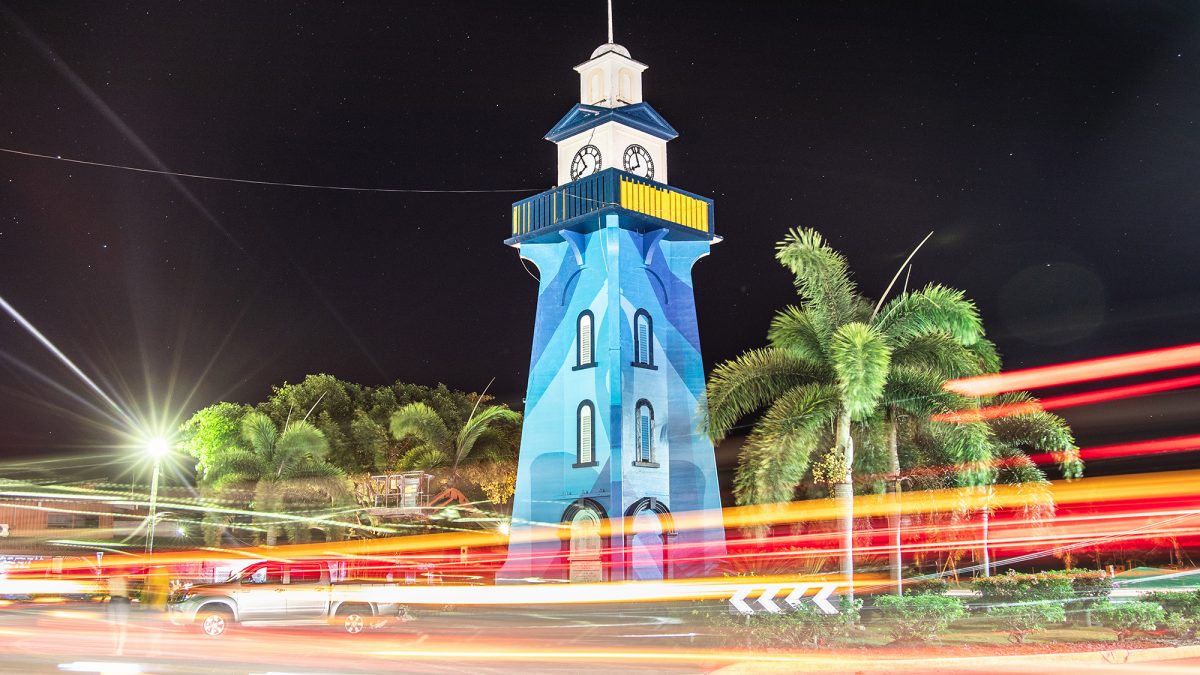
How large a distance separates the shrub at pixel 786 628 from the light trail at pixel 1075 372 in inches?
239

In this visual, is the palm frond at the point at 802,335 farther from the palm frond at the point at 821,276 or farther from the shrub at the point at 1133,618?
the shrub at the point at 1133,618

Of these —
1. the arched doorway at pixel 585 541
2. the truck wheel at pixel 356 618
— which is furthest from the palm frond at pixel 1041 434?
the truck wheel at pixel 356 618

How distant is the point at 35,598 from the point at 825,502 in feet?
93.8

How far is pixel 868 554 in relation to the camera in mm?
35625

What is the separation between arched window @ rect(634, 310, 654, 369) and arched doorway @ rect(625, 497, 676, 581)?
417cm

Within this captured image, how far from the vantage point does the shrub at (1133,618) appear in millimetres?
18672

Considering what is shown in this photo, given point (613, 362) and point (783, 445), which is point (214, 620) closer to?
point (783, 445)

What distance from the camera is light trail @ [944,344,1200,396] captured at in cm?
1800

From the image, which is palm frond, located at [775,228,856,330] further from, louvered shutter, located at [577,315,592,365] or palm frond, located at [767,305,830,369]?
louvered shutter, located at [577,315,592,365]

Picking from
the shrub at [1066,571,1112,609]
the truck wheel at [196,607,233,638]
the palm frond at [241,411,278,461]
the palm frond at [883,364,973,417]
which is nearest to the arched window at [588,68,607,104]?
the palm frond at [883,364,973,417]

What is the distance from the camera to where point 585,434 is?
3181 centimetres

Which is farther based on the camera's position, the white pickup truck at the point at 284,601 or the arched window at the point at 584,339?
the arched window at the point at 584,339

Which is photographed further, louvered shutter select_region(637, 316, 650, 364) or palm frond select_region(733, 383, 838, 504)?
louvered shutter select_region(637, 316, 650, 364)

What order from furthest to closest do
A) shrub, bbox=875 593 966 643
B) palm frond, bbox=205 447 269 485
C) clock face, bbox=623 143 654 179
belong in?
palm frond, bbox=205 447 269 485 < clock face, bbox=623 143 654 179 < shrub, bbox=875 593 966 643
